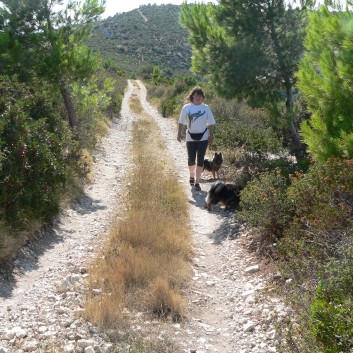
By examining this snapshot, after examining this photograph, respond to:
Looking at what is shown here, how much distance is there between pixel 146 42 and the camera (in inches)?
3533

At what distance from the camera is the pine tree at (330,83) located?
486cm

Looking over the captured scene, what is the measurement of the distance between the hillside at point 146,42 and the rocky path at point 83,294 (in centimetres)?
6620

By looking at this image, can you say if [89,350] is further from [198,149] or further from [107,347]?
[198,149]

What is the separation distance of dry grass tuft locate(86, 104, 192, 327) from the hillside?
65336 mm

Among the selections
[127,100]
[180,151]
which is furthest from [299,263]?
[127,100]

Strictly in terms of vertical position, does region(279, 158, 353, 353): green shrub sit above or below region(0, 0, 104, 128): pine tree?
below

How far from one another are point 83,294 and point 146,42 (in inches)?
3564

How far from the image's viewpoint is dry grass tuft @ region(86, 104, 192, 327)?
Answer: 4375mm

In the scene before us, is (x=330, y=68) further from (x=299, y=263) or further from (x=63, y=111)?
(x=63, y=111)

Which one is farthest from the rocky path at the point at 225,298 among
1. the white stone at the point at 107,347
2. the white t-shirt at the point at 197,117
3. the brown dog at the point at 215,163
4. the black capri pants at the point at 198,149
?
the brown dog at the point at 215,163

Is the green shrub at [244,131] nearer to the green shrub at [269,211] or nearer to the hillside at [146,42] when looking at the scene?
the green shrub at [269,211]

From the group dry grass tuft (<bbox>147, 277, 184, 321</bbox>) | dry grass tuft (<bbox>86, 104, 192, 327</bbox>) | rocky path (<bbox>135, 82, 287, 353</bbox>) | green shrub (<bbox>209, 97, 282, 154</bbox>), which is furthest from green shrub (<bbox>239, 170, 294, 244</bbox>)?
green shrub (<bbox>209, 97, 282, 154</bbox>)

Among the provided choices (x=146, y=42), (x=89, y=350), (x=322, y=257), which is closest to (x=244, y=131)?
(x=322, y=257)

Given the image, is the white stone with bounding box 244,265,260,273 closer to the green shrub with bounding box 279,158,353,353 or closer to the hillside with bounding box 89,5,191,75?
the green shrub with bounding box 279,158,353,353
